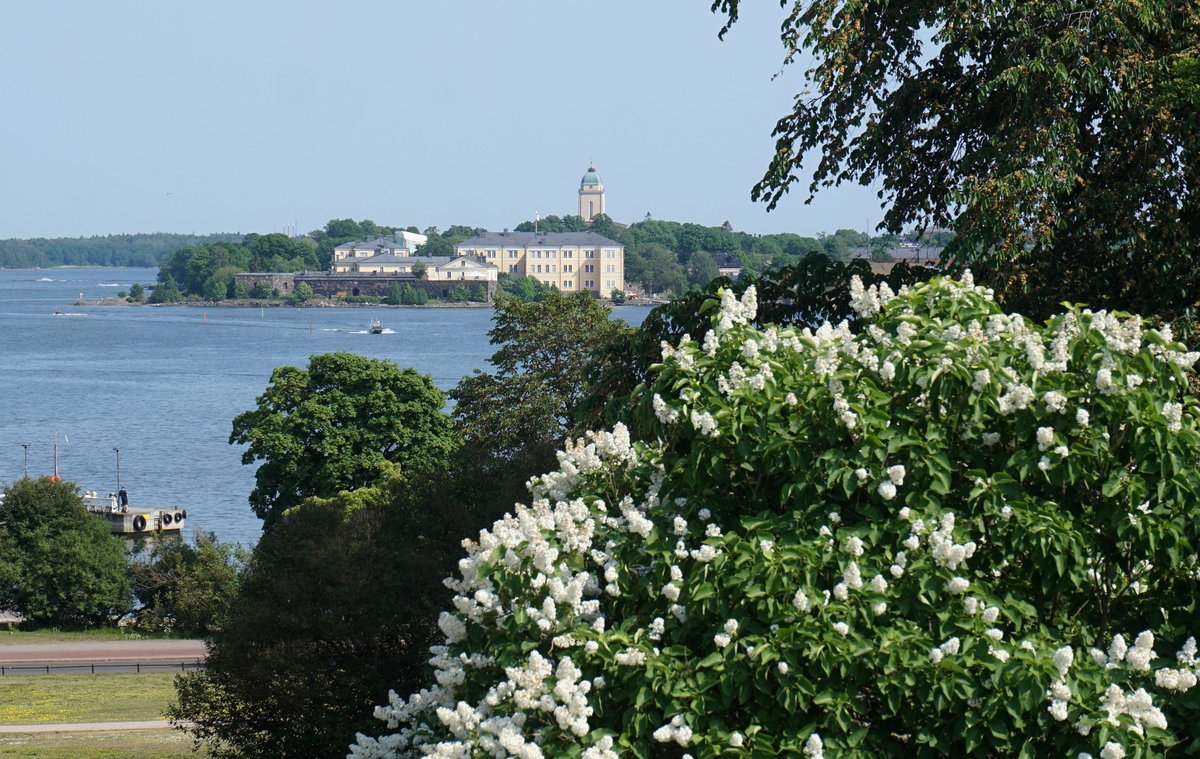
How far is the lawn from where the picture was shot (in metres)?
20.8

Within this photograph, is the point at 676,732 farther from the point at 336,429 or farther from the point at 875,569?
the point at 336,429

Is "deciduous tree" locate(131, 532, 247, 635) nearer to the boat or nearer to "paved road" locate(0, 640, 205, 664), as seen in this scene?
"paved road" locate(0, 640, 205, 664)

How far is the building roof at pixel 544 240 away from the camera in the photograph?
18775 centimetres

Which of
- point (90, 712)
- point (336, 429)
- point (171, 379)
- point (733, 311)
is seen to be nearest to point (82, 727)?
point (90, 712)

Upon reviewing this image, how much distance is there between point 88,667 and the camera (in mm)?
26828

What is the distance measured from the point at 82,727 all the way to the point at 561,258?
16999 centimetres

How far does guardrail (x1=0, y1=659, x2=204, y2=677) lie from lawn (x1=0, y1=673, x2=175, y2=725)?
2.14 feet

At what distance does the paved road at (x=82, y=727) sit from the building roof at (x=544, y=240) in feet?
550

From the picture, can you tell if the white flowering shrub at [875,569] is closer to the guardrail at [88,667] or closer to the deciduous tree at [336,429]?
the guardrail at [88,667]

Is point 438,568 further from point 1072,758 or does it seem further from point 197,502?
point 197,502

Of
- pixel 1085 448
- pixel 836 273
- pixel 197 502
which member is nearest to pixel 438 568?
pixel 836 273

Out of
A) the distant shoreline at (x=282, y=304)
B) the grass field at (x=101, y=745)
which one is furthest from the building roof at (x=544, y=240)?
the grass field at (x=101, y=745)

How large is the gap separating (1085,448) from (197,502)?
169 feet

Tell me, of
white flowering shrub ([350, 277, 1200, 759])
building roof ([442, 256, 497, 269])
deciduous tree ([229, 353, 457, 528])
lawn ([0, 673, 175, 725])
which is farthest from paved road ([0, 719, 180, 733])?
building roof ([442, 256, 497, 269])
